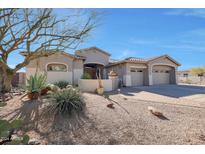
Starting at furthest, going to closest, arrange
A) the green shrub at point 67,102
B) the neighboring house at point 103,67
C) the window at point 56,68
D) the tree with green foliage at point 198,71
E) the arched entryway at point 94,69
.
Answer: the tree with green foliage at point 198,71 → the arched entryway at point 94,69 → the window at point 56,68 → the neighboring house at point 103,67 → the green shrub at point 67,102

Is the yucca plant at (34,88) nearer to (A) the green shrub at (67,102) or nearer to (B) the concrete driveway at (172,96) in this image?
(A) the green shrub at (67,102)

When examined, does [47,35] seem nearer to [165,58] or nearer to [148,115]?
[148,115]

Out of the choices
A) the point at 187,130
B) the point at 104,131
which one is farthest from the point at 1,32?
the point at 187,130

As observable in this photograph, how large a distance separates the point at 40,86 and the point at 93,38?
6318 millimetres

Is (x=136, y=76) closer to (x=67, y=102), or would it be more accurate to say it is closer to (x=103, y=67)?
(x=103, y=67)

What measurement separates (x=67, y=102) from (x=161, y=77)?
16889 millimetres

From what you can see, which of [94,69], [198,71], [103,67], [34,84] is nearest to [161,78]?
[103,67]

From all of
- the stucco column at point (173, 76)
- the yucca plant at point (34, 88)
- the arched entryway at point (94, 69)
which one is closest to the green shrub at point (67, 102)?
the yucca plant at point (34, 88)

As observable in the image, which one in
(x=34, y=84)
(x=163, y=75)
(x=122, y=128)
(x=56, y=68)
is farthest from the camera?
(x=163, y=75)

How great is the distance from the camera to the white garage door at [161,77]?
19.6 metres

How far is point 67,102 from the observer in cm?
608

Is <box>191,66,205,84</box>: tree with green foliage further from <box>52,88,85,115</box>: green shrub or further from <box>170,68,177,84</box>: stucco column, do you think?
<box>52,88,85,115</box>: green shrub
